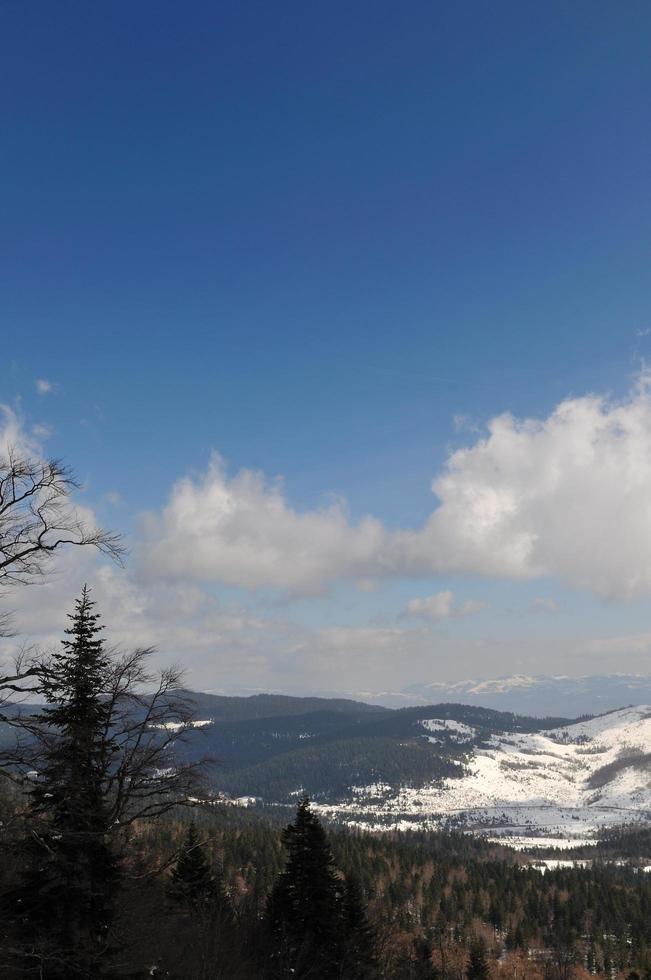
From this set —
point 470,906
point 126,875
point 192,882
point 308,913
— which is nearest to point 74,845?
point 126,875

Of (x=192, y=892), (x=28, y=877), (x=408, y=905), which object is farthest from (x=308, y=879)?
(x=408, y=905)

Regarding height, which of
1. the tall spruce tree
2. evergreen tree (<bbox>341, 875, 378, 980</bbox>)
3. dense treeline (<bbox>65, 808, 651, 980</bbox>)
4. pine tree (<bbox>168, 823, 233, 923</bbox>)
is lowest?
dense treeline (<bbox>65, 808, 651, 980</bbox>)

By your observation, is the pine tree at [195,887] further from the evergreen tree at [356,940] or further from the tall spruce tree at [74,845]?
the tall spruce tree at [74,845]

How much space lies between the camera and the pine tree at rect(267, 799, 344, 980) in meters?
35.6

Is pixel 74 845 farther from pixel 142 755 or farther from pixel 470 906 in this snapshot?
pixel 470 906

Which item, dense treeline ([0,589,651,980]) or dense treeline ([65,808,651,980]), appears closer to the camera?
dense treeline ([0,589,651,980])

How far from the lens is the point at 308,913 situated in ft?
120

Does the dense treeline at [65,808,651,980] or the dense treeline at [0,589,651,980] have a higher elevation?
the dense treeline at [0,589,651,980]

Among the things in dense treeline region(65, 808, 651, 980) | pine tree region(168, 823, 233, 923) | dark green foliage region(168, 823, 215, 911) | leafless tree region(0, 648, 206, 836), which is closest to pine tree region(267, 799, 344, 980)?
pine tree region(168, 823, 233, 923)

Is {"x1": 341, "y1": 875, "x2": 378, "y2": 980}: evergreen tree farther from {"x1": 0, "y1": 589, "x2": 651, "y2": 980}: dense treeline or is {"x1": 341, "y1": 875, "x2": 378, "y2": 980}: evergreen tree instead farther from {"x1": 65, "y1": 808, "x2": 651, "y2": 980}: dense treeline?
{"x1": 65, "y1": 808, "x2": 651, "y2": 980}: dense treeline

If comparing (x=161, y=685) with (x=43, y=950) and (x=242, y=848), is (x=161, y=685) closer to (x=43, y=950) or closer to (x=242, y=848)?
(x=43, y=950)

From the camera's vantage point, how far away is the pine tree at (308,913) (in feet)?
117

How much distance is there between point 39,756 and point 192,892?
3504 cm

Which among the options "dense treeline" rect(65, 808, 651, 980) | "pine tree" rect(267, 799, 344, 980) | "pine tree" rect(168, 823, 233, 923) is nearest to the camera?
"pine tree" rect(267, 799, 344, 980)
